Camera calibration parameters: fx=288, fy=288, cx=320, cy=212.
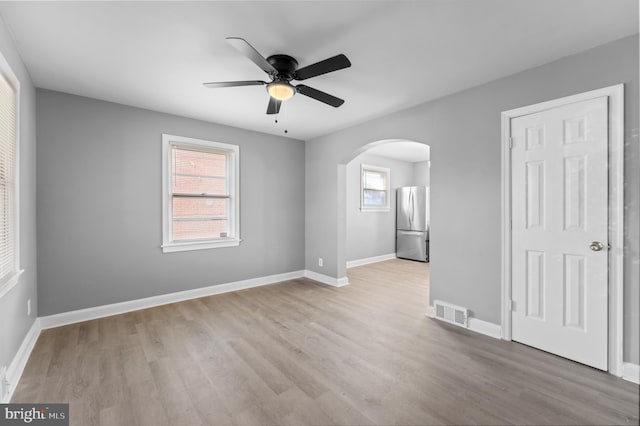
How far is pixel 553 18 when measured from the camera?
1994mm

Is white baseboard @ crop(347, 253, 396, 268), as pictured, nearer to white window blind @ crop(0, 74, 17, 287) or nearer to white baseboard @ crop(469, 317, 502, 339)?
white baseboard @ crop(469, 317, 502, 339)

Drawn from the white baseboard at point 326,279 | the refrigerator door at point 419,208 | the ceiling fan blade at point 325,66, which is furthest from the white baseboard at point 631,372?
the refrigerator door at point 419,208

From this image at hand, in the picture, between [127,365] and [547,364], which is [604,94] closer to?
[547,364]

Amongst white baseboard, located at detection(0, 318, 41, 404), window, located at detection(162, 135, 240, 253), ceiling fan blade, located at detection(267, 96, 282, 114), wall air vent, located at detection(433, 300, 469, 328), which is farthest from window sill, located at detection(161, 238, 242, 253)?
wall air vent, located at detection(433, 300, 469, 328)

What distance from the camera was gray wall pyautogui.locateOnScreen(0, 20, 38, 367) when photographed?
204 cm

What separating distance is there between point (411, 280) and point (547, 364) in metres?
2.65

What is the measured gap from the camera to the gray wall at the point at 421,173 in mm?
7543

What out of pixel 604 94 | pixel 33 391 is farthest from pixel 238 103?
pixel 604 94

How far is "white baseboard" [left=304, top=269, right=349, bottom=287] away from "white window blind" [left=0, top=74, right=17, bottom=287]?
3.67 metres

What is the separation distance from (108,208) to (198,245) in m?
1.15

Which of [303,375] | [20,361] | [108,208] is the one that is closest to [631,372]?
[303,375]

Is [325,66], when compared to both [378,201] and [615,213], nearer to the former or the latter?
[615,213]

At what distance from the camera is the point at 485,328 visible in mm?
2914

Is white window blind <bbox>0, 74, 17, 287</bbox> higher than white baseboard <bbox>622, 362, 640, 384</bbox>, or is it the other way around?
white window blind <bbox>0, 74, 17, 287</bbox>
